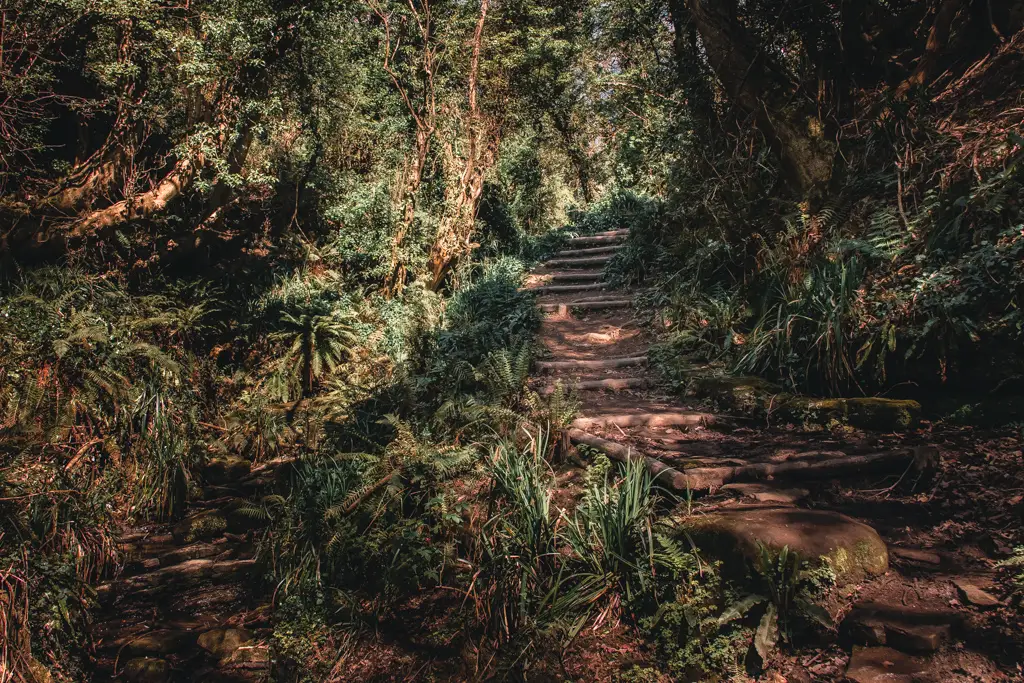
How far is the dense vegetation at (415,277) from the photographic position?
159 inches

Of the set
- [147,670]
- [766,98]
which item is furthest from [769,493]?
[766,98]

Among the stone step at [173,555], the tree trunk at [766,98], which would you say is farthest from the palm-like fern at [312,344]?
the tree trunk at [766,98]

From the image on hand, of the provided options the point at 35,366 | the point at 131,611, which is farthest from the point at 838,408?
the point at 35,366

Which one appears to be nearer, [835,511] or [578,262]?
[835,511]

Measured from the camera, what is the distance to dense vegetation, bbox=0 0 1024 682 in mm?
4047

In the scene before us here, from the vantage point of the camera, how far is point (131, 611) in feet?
15.5

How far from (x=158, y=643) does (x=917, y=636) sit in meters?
4.64

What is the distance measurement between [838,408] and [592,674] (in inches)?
124

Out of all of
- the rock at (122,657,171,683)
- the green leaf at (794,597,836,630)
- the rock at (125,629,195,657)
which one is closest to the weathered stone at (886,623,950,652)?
the green leaf at (794,597,836,630)

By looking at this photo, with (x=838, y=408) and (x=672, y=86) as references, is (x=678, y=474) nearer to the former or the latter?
(x=838, y=408)

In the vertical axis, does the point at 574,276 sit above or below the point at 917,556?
above

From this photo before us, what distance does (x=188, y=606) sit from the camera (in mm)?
4801

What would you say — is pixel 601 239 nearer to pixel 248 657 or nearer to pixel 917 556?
pixel 917 556

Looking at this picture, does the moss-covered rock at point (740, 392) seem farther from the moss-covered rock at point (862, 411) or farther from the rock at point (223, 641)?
the rock at point (223, 641)
